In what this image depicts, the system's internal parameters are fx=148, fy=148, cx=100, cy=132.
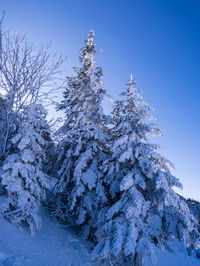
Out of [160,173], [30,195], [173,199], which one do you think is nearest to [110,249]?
[173,199]

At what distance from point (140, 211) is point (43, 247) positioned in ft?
13.8

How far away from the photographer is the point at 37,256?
5.20m

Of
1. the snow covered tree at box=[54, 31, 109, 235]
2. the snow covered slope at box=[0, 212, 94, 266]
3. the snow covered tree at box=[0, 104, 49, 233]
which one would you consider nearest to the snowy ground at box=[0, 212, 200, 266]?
the snow covered slope at box=[0, 212, 94, 266]

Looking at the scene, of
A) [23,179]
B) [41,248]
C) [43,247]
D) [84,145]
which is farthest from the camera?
[84,145]

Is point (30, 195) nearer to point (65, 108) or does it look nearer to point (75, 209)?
point (75, 209)

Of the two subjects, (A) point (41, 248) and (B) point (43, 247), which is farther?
(B) point (43, 247)

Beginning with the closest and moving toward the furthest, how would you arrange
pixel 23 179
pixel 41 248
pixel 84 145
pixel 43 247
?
pixel 41 248
pixel 43 247
pixel 23 179
pixel 84 145

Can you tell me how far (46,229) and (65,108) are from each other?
862cm

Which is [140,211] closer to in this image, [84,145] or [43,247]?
[43,247]

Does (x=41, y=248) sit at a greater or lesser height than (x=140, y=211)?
lesser

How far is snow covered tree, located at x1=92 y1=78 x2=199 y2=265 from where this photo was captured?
5.69m

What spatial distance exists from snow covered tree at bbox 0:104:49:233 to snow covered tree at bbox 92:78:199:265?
10.7ft

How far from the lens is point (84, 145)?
9.97 meters

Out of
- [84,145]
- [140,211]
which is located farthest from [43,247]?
[84,145]
